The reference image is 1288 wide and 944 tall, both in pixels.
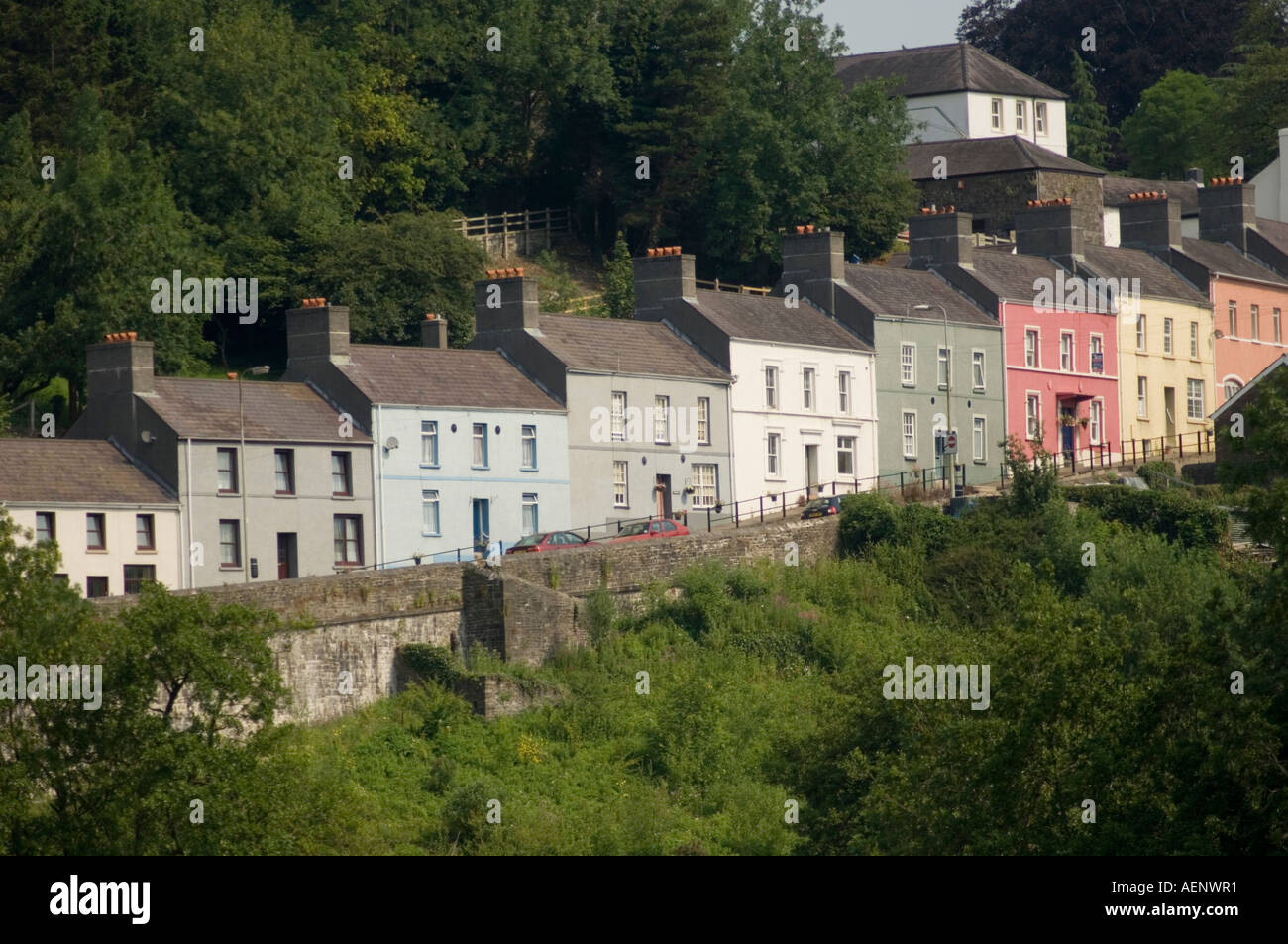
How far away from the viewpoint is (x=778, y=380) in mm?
72750

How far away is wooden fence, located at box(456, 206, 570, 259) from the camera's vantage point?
303 ft

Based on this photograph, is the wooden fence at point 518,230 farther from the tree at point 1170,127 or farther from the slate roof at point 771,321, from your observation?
the tree at point 1170,127

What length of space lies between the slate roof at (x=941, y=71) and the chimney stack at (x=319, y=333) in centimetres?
4652

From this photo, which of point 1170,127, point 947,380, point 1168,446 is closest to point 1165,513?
point 947,380

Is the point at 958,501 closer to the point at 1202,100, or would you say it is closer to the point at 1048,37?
the point at 1202,100

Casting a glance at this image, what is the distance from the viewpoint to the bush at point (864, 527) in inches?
2633

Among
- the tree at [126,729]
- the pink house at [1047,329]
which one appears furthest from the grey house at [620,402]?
the tree at [126,729]

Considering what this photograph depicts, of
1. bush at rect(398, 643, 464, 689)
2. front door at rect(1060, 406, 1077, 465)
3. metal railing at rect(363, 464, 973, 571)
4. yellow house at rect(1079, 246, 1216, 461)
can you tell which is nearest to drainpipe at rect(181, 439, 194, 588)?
metal railing at rect(363, 464, 973, 571)

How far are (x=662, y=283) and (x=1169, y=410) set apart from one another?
20495 mm

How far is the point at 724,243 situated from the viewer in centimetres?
8838

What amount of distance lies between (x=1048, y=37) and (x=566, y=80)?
1610 inches

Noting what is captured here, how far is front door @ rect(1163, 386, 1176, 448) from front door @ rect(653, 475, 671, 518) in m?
22.2

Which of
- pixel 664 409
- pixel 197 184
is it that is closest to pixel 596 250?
pixel 197 184
